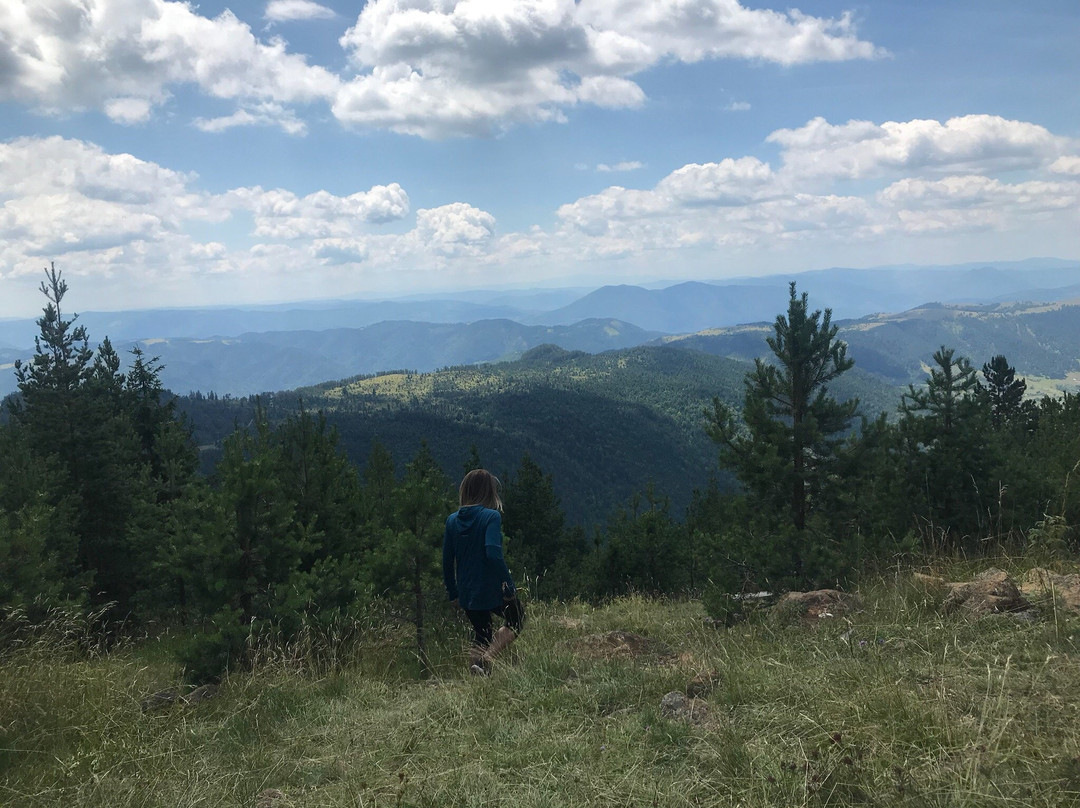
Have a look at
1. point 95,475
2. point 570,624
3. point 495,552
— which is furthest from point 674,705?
point 95,475

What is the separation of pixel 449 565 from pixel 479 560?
0.42 metres

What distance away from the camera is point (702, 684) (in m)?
3.91

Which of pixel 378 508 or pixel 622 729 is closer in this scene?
pixel 622 729

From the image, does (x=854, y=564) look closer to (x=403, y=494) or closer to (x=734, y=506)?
(x=734, y=506)

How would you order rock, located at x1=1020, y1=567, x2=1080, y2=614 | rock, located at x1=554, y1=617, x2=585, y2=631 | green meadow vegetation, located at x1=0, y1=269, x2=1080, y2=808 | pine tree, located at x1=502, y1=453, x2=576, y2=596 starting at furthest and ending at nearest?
pine tree, located at x1=502, y1=453, x2=576, y2=596 < rock, located at x1=554, y1=617, x2=585, y2=631 < rock, located at x1=1020, y1=567, x2=1080, y2=614 < green meadow vegetation, located at x1=0, y1=269, x2=1080, y2=808

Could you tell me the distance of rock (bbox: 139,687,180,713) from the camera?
4.88m

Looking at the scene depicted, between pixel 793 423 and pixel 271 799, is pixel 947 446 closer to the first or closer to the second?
pixel 793 423

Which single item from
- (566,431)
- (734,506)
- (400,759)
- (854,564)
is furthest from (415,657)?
(566,431)

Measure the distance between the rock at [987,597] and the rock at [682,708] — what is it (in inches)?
90.0

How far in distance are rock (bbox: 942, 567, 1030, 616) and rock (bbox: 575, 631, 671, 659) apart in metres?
2.28

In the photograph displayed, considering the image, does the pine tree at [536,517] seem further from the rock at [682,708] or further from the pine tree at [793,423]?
the rock at [682,708]

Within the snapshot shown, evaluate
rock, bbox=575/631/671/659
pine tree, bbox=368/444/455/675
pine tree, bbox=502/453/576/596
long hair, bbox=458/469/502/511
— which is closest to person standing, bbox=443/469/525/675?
long hair, bbox=458/469/502/511

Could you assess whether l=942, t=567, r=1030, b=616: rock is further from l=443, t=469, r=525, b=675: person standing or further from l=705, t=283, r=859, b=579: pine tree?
l=705, t=283, r=859, b=579: pine tree

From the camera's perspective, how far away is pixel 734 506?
38.0ft
